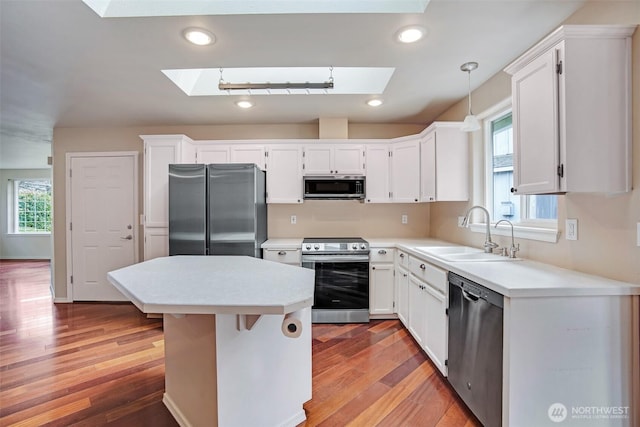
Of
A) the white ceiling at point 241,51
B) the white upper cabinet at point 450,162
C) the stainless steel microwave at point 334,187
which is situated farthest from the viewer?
the stainless steel microwave at point 334,187

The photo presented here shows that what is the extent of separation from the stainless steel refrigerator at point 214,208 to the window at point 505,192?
2.37m

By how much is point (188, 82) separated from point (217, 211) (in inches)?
51.6

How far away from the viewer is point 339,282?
318 centimetres

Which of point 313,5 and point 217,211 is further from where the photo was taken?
point 217,211

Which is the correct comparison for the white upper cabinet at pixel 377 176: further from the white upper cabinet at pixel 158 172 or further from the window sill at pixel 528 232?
the white upper cabinet at pixel 158 172

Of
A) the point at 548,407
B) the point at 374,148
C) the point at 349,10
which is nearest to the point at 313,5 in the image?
the point at 349,10

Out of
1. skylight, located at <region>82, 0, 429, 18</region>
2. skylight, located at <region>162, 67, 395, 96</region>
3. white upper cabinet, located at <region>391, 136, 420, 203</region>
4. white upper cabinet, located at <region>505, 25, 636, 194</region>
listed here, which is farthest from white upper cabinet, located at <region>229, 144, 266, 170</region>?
white upper cabinet, located at <region>505, 25, 636, 194</region>

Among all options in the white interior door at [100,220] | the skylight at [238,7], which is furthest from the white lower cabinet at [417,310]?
the white interior door at [100,220]

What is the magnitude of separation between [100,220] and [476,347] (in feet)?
15.2

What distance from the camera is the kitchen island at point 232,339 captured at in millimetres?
1171

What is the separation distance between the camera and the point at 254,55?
7.23 feet

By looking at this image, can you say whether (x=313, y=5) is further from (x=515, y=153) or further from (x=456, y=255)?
(x=456, y=255)

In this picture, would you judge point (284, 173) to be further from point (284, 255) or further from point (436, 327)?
point (436, 327)

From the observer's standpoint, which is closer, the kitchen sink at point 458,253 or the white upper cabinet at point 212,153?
the kitchen sink at point 458,253
